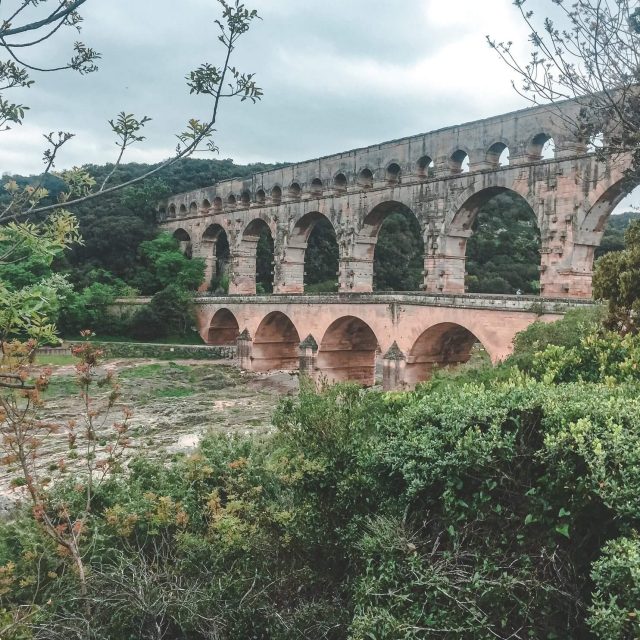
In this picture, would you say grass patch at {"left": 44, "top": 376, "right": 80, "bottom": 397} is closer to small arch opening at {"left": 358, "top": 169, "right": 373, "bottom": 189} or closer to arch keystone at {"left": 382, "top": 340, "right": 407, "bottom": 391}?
arch keystone at {"left": 382, "top": 340, "right": 407, "bottom": 391}

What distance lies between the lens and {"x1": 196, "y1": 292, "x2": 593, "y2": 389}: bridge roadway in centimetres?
1856

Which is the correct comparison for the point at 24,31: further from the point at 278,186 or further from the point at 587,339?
the point at 278,186

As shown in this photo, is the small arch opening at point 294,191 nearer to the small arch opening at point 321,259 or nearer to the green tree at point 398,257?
the small arch opening at point 321,259

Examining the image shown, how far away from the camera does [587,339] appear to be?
8.76 metres

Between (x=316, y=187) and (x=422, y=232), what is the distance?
793 cm

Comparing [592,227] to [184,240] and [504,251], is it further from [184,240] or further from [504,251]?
[184,240]

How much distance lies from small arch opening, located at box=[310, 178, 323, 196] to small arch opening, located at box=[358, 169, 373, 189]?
313 centimetres

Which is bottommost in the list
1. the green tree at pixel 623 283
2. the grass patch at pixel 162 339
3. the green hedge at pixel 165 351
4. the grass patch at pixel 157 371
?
the grass patch at pixel 157 371

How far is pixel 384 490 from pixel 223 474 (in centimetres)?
390

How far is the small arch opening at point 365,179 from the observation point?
27.7 m

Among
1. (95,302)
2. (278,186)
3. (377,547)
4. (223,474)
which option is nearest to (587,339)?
(377,547)

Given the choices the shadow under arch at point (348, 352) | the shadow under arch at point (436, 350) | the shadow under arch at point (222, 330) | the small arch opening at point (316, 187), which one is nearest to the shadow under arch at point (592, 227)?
the shadow under arch at point (436, 350)

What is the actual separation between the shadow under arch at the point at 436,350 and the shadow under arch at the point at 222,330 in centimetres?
1427

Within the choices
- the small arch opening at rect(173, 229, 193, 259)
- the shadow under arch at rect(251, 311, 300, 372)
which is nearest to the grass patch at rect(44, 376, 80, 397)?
the shadow under arch at rect(251, 311, 300, 372)
